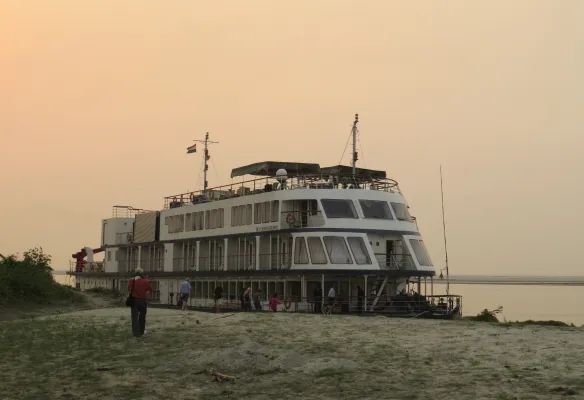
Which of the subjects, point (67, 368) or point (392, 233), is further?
point (392, 233)

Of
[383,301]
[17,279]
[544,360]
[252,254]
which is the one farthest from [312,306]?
[544,360]

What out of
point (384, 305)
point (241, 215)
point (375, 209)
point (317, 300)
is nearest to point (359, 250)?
point (375, 209)

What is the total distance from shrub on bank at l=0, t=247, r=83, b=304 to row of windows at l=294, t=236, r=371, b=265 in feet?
51.7

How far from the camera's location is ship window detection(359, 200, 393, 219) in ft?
120

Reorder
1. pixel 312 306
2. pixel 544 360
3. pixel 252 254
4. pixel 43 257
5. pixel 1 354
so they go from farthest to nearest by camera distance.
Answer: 1. pixel 43 257
2. pixel 252 254
3. pixel 312 306
4. pixel 1 354
5. pixel 544 360

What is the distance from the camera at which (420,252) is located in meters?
37.4

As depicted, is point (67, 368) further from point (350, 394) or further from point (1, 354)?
point (350, 394)

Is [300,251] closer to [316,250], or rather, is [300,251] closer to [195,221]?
[316,250]

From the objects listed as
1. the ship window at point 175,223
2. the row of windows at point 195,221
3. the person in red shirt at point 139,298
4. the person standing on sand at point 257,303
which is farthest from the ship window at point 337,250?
the person in red shirt at point 139,298

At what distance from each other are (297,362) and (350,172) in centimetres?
2422

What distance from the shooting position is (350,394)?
13.6 metres

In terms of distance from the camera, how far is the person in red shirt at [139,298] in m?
20.5

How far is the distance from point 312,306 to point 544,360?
1984 centimetres

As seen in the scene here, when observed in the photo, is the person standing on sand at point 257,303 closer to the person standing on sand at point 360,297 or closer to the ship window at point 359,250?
the person standing on sand at point 360,297
